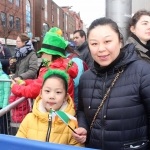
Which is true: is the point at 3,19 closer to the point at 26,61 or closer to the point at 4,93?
the point at 26,61

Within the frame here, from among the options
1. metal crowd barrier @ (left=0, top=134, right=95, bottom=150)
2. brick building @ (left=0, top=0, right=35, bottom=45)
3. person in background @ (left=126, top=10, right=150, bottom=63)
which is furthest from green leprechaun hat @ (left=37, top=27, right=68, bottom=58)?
brick building @ (left=0, top=0, right=35, bottom=45)

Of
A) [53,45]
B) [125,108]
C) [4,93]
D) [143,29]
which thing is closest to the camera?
[125,108]

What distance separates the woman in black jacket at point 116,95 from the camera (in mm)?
1540

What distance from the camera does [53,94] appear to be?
201 centimetres

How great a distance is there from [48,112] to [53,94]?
166 millimetres

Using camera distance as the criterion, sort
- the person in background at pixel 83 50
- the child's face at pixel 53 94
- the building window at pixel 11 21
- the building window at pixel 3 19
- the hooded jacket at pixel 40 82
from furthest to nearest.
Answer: the building window at pixel 11 21, the building window at pixel 3 19, the person in background at pixel 83 50, the hooded jacket at pixel 40 82, the child's face at pixel 53 94

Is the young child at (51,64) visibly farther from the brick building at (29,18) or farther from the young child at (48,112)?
the brick building at (29,18)

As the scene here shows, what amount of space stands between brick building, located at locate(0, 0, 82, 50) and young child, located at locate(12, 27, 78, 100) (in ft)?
76.0

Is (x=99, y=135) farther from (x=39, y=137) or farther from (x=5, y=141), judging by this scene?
(x=5, y=141)

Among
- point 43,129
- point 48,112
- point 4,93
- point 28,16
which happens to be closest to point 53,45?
point 48,112

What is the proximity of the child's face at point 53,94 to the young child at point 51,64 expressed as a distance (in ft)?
1.38

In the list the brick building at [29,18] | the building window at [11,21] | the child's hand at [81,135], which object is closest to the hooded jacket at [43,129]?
the child's hand at [81,135]

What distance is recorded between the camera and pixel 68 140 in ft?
6.34

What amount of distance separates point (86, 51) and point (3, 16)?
29.0 metres
